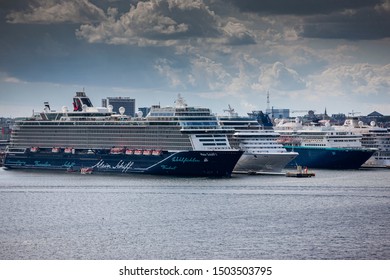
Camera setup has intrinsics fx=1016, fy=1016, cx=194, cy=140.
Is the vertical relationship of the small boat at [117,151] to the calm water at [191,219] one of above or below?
above

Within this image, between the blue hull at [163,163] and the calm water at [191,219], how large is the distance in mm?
1055

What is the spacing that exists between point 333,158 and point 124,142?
15072 mm

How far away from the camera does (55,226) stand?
26.7 m

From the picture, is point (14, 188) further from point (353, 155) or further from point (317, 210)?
point (353, 155)

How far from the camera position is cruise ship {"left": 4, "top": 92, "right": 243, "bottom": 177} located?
4238 cm

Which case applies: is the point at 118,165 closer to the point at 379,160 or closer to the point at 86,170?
the point at 86,170

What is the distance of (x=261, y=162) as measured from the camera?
47.4 metres

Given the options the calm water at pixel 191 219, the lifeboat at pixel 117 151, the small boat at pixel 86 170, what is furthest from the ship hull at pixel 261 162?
the small boat at pixel 86 170

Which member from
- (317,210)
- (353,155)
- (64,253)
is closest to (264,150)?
(353,155)

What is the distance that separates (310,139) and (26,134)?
57.5 feet

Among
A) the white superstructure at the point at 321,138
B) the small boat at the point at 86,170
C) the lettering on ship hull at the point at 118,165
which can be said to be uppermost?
the white superstructure at the point at 321,138

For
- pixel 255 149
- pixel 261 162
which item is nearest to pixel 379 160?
pixel 261 162

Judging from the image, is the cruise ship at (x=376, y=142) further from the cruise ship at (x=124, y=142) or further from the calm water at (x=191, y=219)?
the cruise ship at (x=124, y=142)

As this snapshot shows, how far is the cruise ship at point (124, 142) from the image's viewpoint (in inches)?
1668
